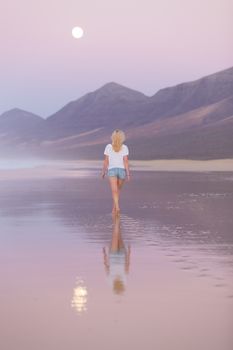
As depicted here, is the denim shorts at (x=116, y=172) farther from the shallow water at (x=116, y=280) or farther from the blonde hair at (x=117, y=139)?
the shallow water at (x=116, y=280)

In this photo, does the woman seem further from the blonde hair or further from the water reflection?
the water reflection

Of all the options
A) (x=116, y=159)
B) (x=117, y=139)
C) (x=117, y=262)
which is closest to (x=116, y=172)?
(x=116, y=159)

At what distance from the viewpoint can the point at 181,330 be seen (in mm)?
6145

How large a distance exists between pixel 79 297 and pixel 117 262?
93.4 inches

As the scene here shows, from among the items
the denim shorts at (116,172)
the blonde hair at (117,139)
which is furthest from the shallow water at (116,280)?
the blonde hair at (117,139)

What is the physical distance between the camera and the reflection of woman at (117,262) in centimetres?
816

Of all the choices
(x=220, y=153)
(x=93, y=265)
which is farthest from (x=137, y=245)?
(x=220, y=153)

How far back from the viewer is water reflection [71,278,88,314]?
273 inches

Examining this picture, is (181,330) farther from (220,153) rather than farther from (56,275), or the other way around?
(220,153)

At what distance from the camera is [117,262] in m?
9.75

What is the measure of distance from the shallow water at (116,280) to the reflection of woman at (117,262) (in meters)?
0.01

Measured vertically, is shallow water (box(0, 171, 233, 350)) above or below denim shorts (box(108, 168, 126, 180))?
below

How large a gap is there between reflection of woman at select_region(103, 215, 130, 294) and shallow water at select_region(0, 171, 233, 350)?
11mm

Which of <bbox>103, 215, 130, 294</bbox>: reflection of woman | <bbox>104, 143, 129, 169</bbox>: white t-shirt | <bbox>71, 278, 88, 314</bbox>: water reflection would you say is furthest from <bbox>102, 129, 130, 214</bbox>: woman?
<bbox>71, 278, 88, 314</bbox>: water reflection
